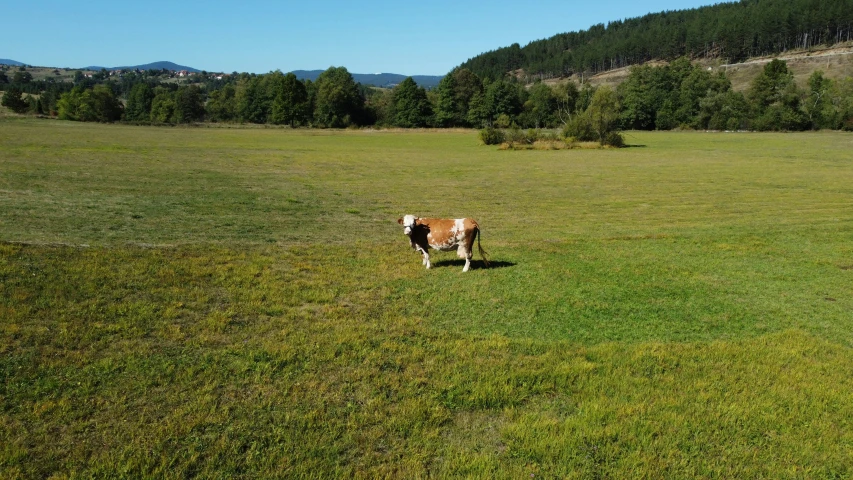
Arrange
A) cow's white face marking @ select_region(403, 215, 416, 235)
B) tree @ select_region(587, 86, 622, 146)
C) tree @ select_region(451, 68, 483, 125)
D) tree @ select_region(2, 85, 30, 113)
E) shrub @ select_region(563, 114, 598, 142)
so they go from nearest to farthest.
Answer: cow's white face marking @ select_region(403, 215, 416, 235) < tree @ select_region(587, 86, 622, 146) < shrub @ select_region(563, 114, 598, 142) < tree @ select_region(2, 85, 30, 113) < tree @ select_region(451, 68, 483, 125)

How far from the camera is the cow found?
44.4 ft

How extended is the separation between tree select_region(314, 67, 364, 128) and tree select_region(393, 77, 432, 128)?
32.7ft

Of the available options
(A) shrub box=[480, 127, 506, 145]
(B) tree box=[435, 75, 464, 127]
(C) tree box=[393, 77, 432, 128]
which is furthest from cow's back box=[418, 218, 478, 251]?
(B) tree box=[435, 75, 464, 127]

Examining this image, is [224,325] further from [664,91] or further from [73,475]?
[664,91]

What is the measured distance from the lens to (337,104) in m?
119

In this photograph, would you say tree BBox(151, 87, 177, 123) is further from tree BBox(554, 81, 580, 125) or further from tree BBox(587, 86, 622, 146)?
tree BBox(587, 86, 622, 146)

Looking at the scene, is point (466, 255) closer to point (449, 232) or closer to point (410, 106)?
point (449, 232)

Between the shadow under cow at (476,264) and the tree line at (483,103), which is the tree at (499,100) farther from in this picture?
the shadow under cow at (476,264)

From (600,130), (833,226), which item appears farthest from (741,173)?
(600,130)

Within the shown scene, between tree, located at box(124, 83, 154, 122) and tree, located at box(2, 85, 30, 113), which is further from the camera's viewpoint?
tree, located at box(124, 83, 154, 122)

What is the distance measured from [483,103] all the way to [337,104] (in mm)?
32924

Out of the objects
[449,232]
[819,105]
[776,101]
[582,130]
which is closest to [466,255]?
[449,232]

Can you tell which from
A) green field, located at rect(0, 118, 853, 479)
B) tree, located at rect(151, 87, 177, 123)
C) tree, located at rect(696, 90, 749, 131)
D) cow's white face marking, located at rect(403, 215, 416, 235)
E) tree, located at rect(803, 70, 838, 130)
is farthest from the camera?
tree, located at rect(151, 87, 177, 123)

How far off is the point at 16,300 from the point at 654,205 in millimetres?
25816
